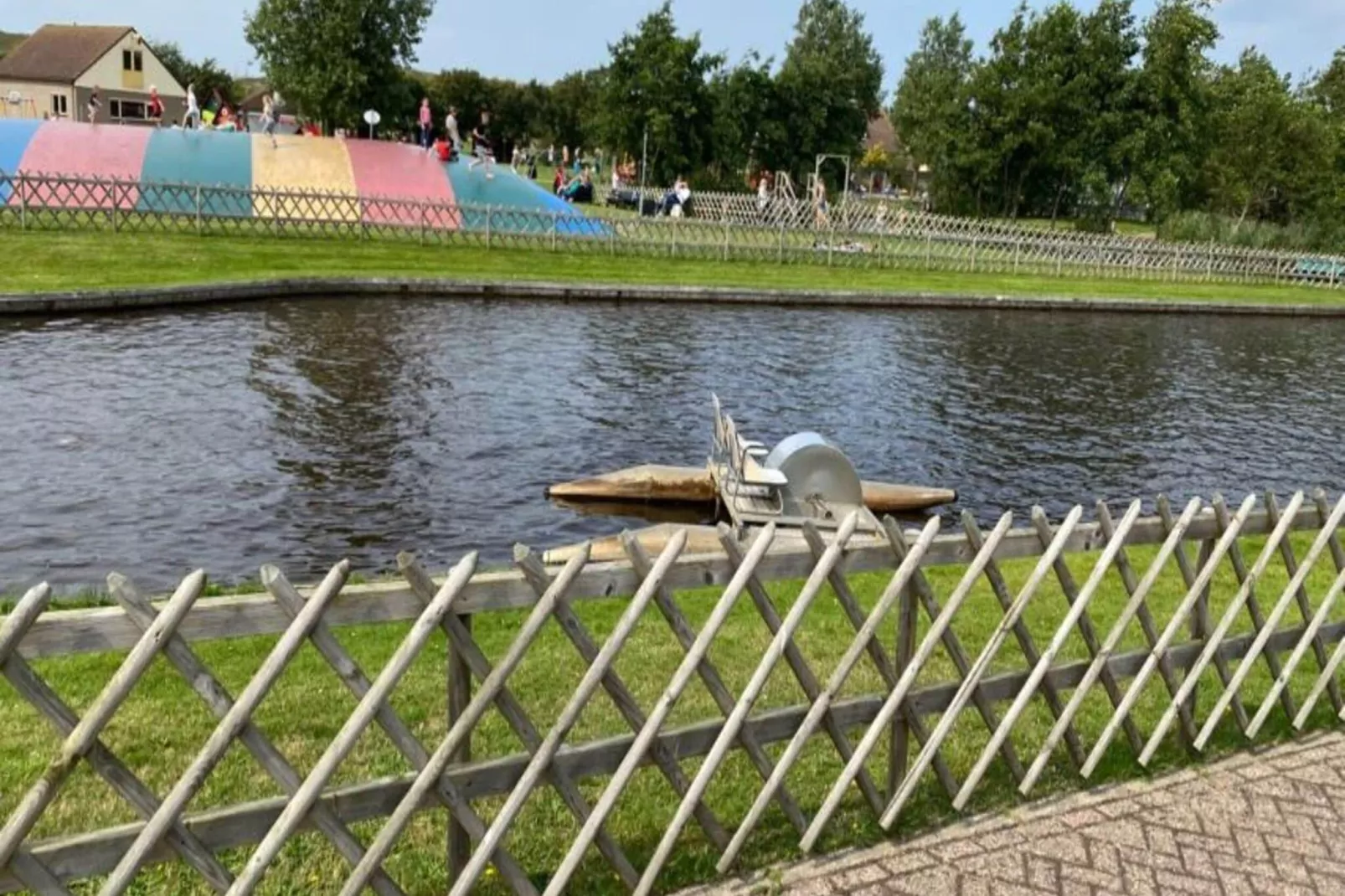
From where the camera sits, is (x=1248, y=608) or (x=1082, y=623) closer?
(x=1082, y=623)

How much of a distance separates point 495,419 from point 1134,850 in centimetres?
1223

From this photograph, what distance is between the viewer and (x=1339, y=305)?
3838 centimetres

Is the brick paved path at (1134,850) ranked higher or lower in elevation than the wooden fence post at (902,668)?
lower

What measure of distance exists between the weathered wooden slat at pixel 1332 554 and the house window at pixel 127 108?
96.6 meters

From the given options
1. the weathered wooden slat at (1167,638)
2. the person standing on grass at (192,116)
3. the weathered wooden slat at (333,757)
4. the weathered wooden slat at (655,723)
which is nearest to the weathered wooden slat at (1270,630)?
the weathered wooden slat at (1167,638)

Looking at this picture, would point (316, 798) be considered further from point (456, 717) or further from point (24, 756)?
point (24, 756)

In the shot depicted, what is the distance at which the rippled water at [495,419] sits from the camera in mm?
11633

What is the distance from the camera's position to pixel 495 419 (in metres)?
16.2

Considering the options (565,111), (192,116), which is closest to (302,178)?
(192,116)

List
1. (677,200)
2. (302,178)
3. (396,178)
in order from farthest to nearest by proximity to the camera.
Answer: (677,200) → (396,178) → (302,178)

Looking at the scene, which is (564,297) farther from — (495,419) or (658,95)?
(658,95)

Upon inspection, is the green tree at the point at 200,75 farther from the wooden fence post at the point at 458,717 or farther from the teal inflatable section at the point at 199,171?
the wooden fence post at the point at 458,717

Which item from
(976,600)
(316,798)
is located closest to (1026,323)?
(976,600)

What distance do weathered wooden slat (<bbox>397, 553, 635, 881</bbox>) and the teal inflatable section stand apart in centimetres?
3014
